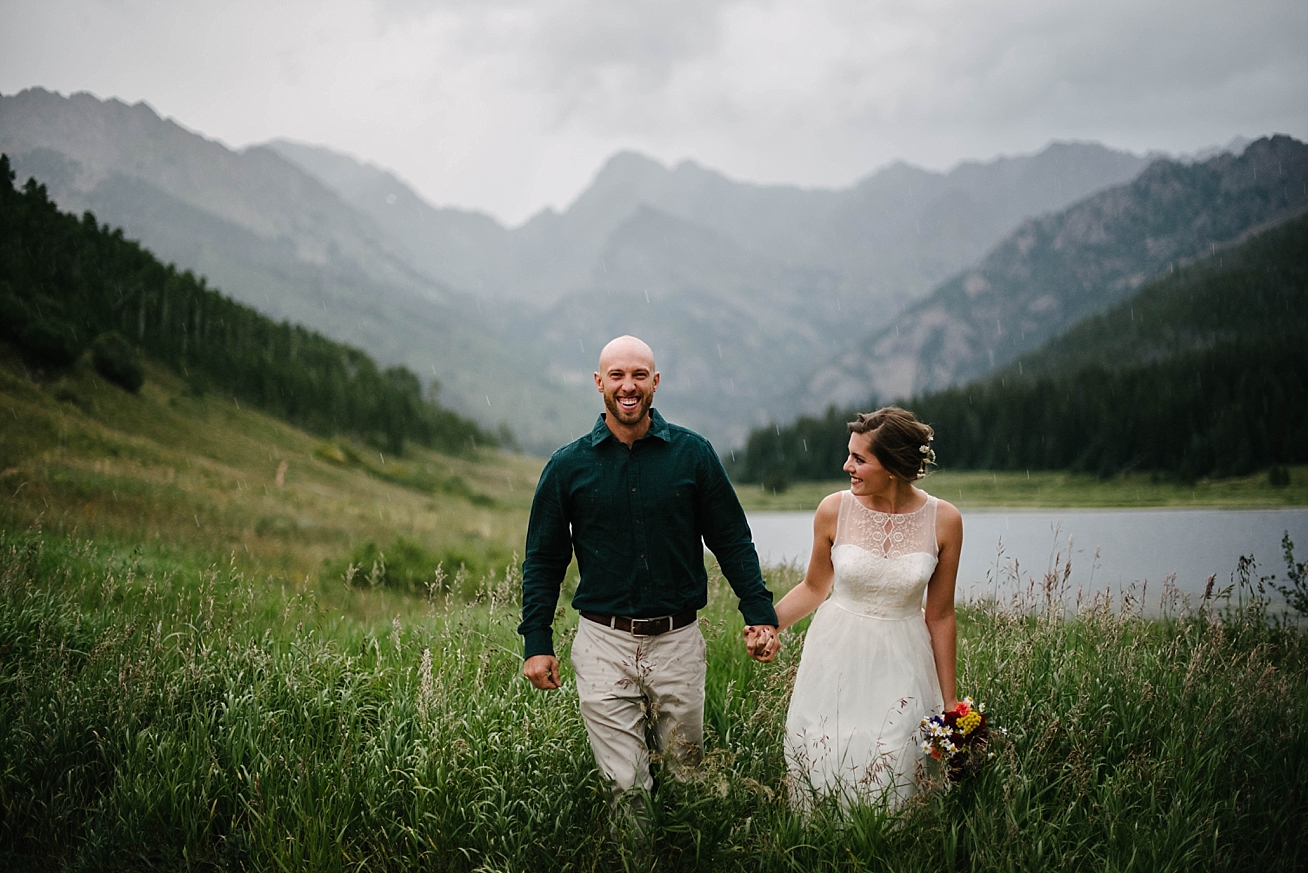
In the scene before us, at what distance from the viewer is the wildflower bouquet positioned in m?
3.72

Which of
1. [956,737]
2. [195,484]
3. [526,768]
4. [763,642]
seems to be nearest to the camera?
[956,737]

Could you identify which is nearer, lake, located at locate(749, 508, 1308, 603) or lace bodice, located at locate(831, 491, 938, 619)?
lace bodice, located at locate(831, 491, 938, 619)

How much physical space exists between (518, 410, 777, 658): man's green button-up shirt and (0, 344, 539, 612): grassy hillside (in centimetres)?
596

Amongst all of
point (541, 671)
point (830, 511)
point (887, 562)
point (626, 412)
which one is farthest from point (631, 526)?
point (887, 562)

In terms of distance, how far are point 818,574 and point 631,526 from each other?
1.30m

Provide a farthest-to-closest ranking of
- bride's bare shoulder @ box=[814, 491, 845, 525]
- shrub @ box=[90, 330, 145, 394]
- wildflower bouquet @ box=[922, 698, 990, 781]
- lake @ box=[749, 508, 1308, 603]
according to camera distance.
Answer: shrub @ box=[90, 330, 145, 394] → lake @ box=[749, 508, 1308, 603] → bride's bare shoulder @ box=[814, 491, 845, 525] → wildflower bouquet @ box=[922, 698, 990, 781]

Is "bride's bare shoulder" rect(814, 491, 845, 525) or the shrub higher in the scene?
the shrub

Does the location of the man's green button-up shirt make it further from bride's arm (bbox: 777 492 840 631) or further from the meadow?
the meadow

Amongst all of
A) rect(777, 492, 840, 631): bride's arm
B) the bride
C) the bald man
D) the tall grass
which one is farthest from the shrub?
the bride

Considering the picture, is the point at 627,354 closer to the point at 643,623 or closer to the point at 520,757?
the point at 643,623

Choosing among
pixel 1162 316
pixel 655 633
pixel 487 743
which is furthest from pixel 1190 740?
pixel 1162 316

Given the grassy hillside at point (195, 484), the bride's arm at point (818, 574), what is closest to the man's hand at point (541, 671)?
the bride's arm at point (818, 574)

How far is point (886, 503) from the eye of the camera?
4.23m

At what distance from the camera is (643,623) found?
155 inches
